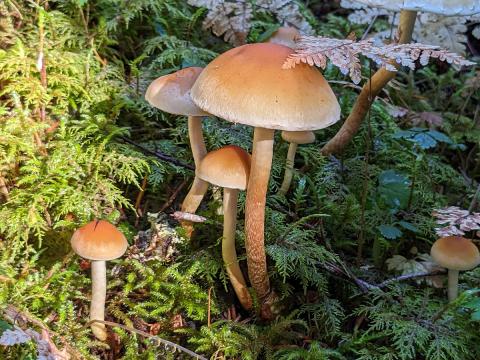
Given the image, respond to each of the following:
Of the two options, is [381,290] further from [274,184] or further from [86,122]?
[86,122]

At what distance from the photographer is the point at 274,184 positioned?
255cm

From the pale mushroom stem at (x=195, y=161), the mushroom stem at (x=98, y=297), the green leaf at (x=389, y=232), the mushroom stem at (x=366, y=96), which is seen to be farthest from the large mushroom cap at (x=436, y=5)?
the mushroom stem at (x=98, y=297)

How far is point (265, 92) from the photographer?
147cm

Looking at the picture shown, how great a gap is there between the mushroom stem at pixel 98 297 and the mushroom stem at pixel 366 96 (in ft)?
4.77

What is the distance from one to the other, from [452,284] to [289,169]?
3.18ft

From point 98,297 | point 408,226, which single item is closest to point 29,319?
point 98,297

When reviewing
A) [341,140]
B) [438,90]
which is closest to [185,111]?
[341,140]

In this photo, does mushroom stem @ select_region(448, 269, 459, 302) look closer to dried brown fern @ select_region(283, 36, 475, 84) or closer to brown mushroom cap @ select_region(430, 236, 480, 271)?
brown mushroom cap @ select_region(430, 236, 480, 271)

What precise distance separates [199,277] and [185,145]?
887 mm

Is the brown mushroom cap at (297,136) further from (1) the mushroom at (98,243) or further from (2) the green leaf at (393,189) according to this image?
(1) the mushroom at (98,243)

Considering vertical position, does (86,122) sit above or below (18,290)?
above

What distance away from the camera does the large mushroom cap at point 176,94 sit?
6.19ft

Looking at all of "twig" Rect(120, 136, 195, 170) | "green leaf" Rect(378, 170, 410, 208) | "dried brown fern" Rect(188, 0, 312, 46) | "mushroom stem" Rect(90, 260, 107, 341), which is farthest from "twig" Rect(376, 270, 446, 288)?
"dried brown fern" Rect(188, 0, 312, 46)

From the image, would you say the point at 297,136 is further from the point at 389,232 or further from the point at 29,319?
the point at 29,319
